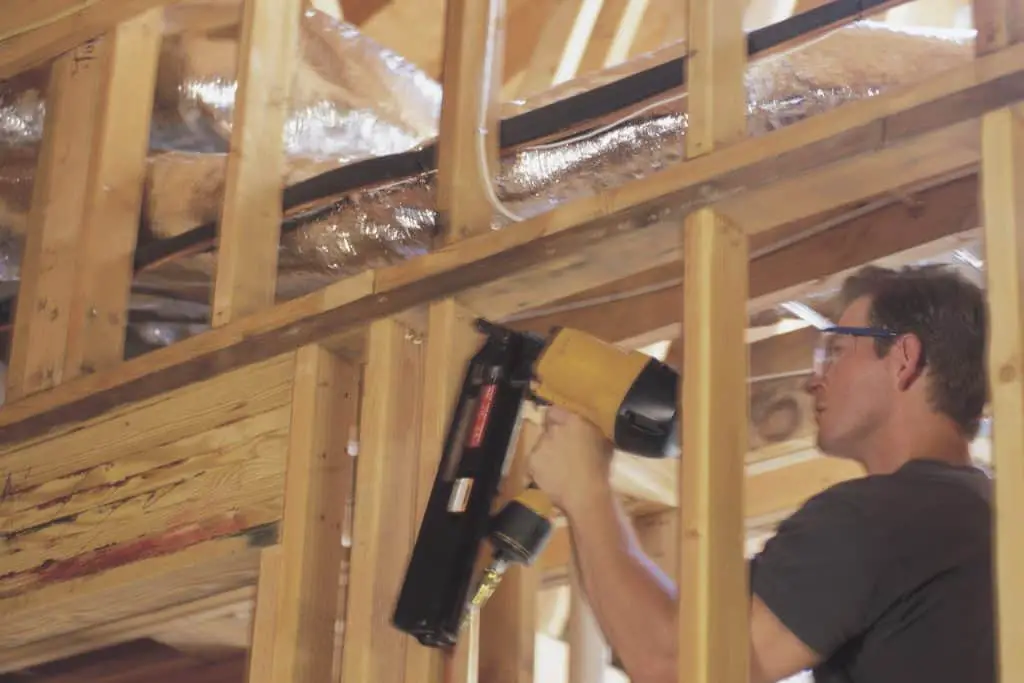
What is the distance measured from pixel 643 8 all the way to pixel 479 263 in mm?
2333

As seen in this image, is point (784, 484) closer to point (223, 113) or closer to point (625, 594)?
point (223, 113)

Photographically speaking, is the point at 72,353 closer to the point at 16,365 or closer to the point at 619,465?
the point at 16,365

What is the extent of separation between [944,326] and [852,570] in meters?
0.52

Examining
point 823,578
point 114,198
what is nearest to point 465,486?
point 823,578

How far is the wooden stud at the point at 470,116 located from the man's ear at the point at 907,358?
614mm

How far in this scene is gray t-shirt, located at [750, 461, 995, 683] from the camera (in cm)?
170

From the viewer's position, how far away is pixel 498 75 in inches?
90.9

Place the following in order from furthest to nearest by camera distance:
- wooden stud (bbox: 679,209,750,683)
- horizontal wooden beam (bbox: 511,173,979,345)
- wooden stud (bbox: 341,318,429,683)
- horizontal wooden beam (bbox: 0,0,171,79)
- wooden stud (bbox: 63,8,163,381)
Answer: horizontal wooden beam (bbox: 0,0,171,79)
wooden stud (bbox: 63,8,163,381)
horizontal wooden beam (bbox: 511,173,979,345)
wooden stud (bbox: 341,318,429,683)
wooden stud (bbox: 679,209,750,683)

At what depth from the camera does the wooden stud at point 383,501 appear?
6.60 ft

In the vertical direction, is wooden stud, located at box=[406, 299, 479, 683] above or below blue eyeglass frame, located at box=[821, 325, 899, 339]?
below

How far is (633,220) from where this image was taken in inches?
75.7

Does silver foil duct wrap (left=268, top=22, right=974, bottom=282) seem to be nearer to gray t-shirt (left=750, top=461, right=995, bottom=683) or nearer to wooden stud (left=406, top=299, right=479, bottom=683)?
wooden stud (left=406, top=299, right=479, bottom=683)

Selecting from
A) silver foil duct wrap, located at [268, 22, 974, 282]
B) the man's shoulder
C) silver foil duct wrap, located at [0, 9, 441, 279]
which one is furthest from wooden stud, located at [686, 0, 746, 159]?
silver foil duct wrap, located at [0, 9, 441, 279]

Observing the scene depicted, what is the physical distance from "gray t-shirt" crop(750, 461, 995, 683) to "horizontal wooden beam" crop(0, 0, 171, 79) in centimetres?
164
